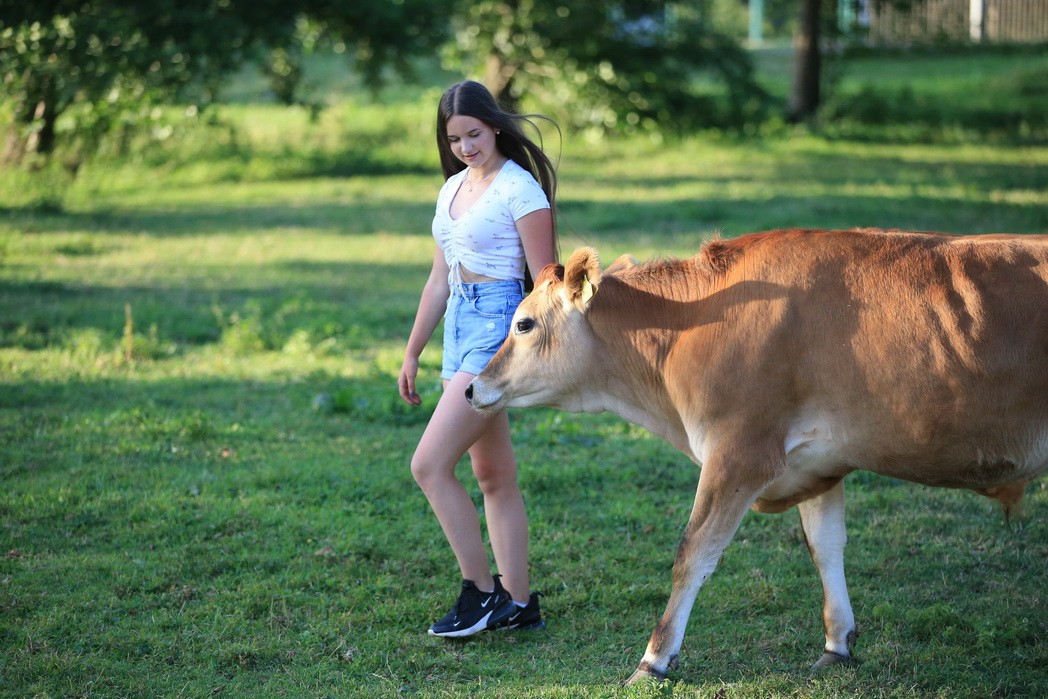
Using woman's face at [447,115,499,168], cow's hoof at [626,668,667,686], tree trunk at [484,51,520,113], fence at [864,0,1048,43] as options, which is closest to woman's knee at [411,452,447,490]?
cow's hoof at [626,668,667,686]

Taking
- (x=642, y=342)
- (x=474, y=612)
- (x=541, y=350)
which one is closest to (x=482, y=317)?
(x=541, y=350)

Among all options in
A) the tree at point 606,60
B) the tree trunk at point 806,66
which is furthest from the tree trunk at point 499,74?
the tree trunk at point 806,66

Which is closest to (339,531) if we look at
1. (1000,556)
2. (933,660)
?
(933,660)

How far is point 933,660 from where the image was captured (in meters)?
4.62

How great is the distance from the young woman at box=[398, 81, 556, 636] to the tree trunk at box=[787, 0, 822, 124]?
675 inches

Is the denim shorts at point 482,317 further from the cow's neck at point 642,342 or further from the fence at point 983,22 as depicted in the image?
the fence at point 983,22

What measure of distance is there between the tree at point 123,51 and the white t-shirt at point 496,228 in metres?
12.4

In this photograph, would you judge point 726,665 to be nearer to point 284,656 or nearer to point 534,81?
point 284,656

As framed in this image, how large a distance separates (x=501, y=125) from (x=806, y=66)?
17641 millimetres

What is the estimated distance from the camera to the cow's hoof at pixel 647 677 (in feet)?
14.1

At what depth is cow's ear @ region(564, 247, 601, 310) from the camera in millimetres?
4387

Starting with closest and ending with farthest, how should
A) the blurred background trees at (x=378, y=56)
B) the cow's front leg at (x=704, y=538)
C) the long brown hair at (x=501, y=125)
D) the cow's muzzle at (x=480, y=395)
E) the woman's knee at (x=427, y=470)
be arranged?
the cow's front leg at (x=704, y=538) < the cow's muzzle at (x=480, y=395) < the long brown hair at (x=501, y=125) < the woman's knee at (x=427, y=470) < the blurred background trees at (x=378, y=56)

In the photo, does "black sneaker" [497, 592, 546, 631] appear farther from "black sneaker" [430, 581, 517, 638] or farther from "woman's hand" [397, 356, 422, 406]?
"woman's hand" [397, 356, 422, 406]

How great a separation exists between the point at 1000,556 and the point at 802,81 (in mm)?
16840
